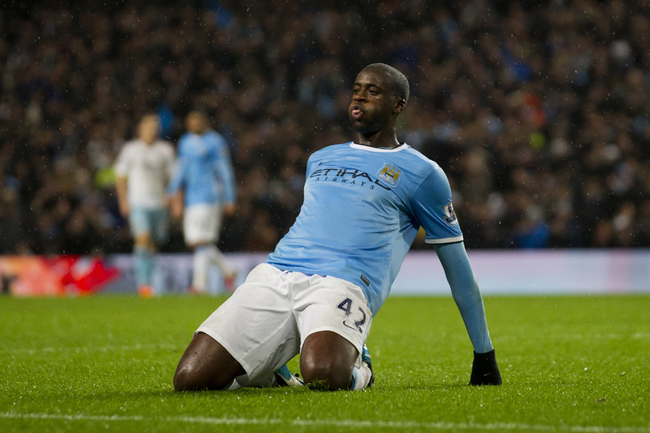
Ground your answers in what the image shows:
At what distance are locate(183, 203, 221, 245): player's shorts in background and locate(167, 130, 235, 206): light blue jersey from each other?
8cm

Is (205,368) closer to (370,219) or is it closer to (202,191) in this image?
(370,219)

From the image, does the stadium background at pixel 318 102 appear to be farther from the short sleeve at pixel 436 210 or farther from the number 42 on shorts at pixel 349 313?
the number 42 on shorts at pixel 349 313

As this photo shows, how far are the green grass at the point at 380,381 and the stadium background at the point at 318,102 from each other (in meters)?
5.15

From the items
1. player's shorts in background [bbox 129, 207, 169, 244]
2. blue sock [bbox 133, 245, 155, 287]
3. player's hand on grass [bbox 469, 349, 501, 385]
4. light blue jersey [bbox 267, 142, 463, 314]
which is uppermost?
light blue jersey [bbox 267, 142, 463, 314]

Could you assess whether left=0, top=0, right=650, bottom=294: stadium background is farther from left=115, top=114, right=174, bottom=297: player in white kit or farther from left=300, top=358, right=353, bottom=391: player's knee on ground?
left=300, top=358, right=353, bottom=391: player's knee on ground

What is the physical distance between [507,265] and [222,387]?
33.2 ft

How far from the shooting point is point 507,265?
1389cm

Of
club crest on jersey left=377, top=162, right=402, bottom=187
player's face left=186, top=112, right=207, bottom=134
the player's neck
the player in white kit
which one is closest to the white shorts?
club crest on jersey left=377, top=162, right=402, bottom=187

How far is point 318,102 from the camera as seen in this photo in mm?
17109

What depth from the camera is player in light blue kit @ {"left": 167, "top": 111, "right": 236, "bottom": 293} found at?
40.7 ft

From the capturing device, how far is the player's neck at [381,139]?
4.78 meters

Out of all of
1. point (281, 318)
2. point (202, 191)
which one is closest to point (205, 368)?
point (281, 318)

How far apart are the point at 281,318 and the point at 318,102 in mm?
12971

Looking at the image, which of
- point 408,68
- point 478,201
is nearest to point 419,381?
point 478,201
